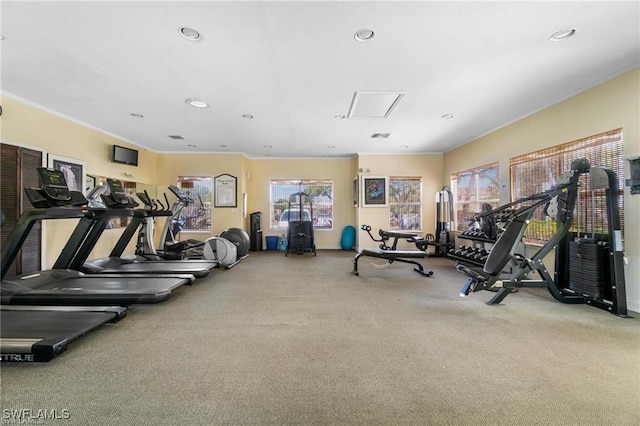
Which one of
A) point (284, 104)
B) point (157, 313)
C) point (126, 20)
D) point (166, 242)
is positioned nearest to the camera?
point (126, 20)

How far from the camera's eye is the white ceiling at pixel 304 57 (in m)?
2.14

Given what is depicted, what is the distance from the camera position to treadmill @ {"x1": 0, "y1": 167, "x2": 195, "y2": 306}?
275 centimetres

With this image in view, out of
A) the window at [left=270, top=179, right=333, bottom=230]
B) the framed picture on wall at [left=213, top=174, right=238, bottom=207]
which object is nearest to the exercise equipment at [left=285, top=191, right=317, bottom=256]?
the window at [left=270, top=179, right=333, bottom=230]

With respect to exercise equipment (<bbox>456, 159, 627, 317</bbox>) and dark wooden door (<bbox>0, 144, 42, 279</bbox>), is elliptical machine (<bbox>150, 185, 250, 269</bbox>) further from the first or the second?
exercise equipment (<bbox>456, 159, 627, 317</bbox>)

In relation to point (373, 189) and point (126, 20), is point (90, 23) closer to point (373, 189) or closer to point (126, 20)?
point (126, 20)

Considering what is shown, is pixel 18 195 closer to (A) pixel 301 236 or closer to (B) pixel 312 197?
(A) pixel 301 236

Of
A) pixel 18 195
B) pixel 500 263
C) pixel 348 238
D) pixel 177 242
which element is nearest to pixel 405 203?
pixel 348 238

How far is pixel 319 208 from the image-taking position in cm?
805


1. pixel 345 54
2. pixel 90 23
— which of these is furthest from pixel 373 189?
pixel 90 23

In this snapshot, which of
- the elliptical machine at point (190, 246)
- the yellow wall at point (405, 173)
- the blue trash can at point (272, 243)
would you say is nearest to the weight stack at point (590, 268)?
the yellow wall at point (405, 173)

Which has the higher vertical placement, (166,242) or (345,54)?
(345,54)

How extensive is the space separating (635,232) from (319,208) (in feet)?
20.5

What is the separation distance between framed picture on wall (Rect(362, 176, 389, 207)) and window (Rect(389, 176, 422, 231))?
30 centimetres

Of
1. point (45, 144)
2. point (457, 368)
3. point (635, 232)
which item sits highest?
point (45, 144)
